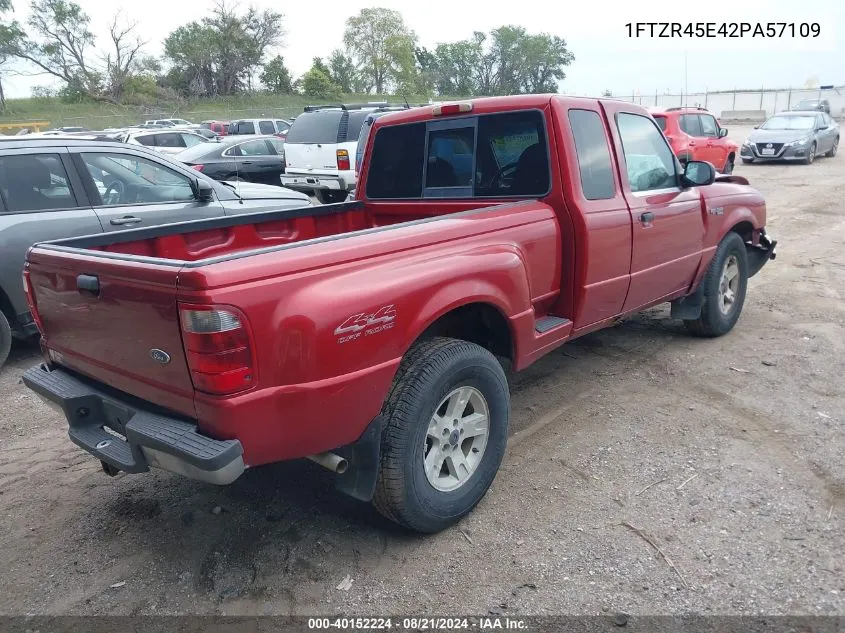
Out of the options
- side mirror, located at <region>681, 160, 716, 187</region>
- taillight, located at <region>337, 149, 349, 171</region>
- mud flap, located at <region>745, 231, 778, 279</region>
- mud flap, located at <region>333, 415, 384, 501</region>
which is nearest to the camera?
mud flap, located at <region>333, 415, 384, 501</region>

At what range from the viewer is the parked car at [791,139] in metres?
18.9

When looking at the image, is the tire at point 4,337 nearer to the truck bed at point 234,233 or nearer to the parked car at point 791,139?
the truck bed at point 234,233

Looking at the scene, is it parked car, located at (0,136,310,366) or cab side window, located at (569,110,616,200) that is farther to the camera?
parked car, located at (0,136,310,366)

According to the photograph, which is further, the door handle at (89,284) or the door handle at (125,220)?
the door handle at (125,220)

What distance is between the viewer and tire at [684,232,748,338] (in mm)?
5266

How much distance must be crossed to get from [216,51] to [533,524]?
69.2 metres

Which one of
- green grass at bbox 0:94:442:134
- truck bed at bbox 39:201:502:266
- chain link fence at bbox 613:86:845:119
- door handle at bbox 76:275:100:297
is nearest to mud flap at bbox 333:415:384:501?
truck bed at bbox 39:201:502:266

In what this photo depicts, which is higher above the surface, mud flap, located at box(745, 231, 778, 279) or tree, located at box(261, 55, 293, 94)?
tree, located at box(261, 55, 293, 94)

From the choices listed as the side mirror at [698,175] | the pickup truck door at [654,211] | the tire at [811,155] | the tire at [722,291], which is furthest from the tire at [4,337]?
the tire at [811,155]

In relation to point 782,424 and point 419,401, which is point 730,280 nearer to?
point 782,424

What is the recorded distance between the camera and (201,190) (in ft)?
20.0

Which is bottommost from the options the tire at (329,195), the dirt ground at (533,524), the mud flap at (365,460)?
the dirt ground at (533,524)

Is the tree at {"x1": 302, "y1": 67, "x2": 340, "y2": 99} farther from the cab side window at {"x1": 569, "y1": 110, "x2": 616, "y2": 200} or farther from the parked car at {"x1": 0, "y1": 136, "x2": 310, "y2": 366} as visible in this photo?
the cab side window at {"x1": 569, "y1": 110, "x2": 616, "y2": 200}

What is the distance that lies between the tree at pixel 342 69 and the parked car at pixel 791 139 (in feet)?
211
